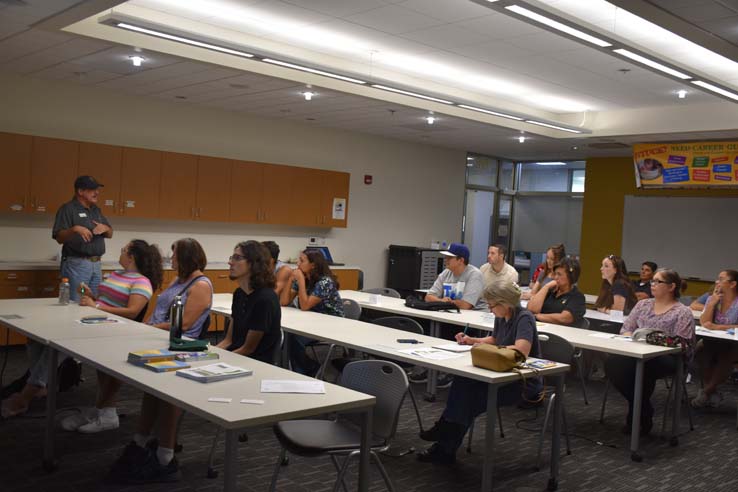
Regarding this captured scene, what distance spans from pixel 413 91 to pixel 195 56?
232cm

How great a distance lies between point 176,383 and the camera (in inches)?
129

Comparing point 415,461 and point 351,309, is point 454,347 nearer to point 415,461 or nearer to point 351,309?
point 415,461

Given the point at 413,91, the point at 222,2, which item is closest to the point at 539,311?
the point at 413,91

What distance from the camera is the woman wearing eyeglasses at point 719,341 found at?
6.84 meters

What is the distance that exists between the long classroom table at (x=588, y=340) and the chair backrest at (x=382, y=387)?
7.43ft

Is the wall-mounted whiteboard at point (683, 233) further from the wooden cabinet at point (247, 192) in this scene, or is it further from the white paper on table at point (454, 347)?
the white paper on table at point (454, 347)

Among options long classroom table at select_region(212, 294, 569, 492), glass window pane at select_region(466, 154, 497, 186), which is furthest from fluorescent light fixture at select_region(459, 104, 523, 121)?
glass window pane at select_region(466, 154, 497, 186)

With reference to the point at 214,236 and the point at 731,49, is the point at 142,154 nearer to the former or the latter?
the point at 214,236

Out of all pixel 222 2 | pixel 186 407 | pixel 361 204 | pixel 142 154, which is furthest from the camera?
pixel 361 204

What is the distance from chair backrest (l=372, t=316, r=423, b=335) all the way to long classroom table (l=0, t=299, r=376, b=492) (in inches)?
78.4

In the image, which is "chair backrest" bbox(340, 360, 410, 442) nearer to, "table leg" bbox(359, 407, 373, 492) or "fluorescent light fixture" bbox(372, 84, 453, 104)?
"table leg" bbox(359, 407, 373, 492)

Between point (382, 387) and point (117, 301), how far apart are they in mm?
2575

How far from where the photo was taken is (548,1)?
5.50 meters

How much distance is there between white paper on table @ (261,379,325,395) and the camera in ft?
10.6
